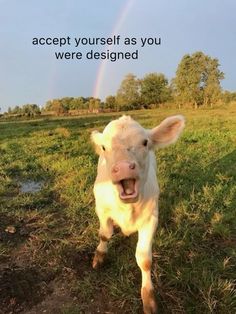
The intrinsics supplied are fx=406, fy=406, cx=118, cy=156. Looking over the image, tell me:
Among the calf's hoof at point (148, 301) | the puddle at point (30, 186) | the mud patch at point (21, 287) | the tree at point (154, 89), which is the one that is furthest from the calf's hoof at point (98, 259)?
the tree at point (154, 89)

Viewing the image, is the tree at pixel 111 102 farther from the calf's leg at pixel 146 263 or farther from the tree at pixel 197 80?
the calf's leg at pixel 146 263

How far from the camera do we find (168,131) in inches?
157

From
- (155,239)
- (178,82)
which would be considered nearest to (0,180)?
(155,239)

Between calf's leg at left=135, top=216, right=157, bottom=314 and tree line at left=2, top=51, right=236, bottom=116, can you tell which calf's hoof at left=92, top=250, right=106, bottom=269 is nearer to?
calf's leg at left=135, top=216, right=157, bottom=314

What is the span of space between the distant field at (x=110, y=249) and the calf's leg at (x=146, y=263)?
138mm

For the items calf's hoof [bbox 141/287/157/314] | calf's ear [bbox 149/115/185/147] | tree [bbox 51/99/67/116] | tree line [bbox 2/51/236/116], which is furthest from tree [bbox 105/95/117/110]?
calf's hoof [bbox 141/287/157/314]

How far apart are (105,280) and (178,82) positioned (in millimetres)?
58636

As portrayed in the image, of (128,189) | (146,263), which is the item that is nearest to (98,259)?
(146,263)

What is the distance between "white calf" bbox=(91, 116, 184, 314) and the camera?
3299mm

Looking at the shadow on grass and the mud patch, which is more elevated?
the shadow on grass

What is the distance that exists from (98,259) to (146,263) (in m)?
0.74

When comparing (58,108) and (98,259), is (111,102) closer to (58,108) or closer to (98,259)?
(58,108)

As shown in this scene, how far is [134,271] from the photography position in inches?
170

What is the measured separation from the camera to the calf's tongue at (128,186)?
3305 millimetres
